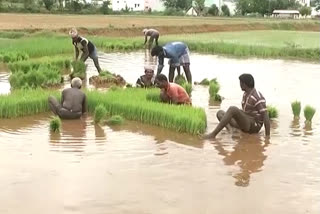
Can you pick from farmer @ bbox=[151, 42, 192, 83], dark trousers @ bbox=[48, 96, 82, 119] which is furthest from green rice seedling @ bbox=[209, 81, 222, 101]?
dark trousers @ bbox=[48, 96, 82, 119]

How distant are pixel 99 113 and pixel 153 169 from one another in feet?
8.37

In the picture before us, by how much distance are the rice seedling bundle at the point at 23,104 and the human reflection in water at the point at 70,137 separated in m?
0.80

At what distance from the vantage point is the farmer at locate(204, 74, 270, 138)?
7.50 metres

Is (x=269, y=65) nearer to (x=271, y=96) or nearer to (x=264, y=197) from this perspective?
(x=271, y=96)

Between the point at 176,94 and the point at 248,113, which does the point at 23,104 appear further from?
the point at 248,113

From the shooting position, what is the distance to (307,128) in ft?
28.7

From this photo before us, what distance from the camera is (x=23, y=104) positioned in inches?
352

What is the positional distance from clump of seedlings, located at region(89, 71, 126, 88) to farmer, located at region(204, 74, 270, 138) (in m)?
5.43

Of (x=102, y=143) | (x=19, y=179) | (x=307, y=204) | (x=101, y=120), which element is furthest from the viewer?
(x=101, y=120)

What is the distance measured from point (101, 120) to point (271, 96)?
182 inches

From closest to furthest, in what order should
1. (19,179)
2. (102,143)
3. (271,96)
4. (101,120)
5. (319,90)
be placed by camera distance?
(19,179) → (102,143) → (101,120) → (271,96) → (319,90)

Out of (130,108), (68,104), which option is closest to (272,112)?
(130,108)

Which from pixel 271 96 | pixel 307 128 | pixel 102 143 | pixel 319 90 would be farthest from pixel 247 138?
pixel 319 90

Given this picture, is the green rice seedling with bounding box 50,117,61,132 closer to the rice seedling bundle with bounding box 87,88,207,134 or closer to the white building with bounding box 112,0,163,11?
the rice seedling bundle with bounding box 87,88,207,134
